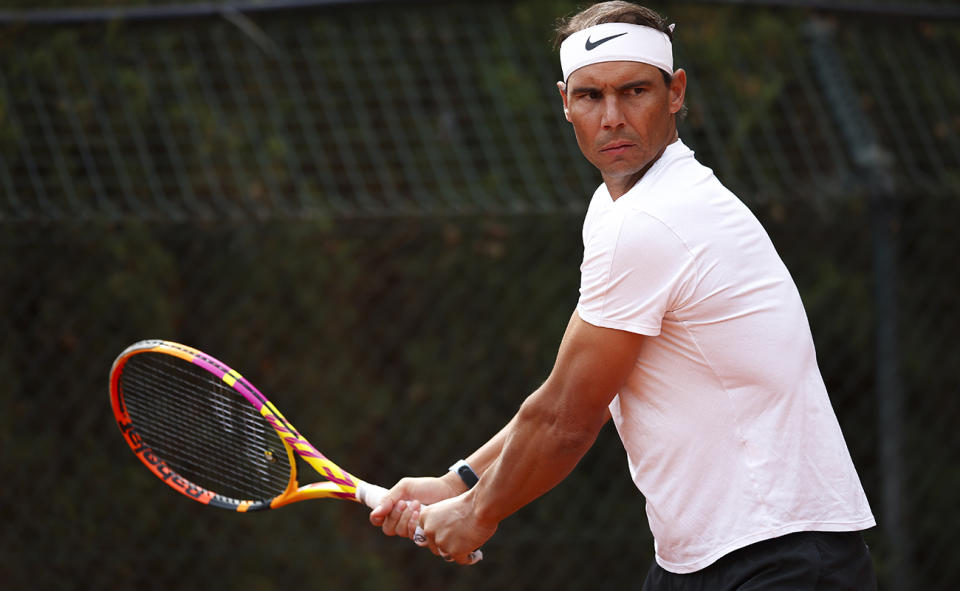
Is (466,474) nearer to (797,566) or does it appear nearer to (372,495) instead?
(372,495)

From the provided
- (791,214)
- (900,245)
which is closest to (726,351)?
(791,214)

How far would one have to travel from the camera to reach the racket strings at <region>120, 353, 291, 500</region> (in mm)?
2854

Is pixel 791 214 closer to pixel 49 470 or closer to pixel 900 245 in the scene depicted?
pixel 900 245

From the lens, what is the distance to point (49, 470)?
3.83 meters

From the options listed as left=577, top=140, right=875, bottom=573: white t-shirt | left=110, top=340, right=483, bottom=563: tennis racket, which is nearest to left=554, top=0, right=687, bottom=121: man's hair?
left=577, top=140, right=875, bottom=573: white t-shirt

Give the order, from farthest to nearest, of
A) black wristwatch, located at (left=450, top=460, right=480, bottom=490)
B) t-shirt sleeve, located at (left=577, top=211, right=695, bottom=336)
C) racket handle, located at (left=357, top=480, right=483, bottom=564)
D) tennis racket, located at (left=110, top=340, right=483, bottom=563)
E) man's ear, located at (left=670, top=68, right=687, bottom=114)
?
tennis racket, located at (left=110, top=340, right=483, bottom=563) → black wristwatch, located at (left=450, top=460, right=480, bottom=490) → racket handle, located at (left=357, top=480, right=483, bottom=564) → man's ear, located at (left=670, top=68, right=687, bottom=114) → t-shirt sleeve, located at (left=577, top=211, right=695, bottom=336)

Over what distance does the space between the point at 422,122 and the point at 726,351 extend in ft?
8.10

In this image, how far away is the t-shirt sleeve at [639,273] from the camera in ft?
6.61

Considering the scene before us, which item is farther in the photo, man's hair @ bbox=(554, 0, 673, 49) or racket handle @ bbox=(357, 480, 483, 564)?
racket handle @ bbox=(357, 480, 483, 564)

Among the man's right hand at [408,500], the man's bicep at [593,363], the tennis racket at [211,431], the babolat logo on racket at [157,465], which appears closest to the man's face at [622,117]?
the man's bicep at [593,363]

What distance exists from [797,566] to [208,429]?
1.55 metres

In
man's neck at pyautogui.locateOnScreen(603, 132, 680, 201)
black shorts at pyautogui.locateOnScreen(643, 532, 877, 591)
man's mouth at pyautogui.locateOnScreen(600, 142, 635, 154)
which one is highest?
man's mouth at pyautogui.locateOnScreen(600, 142, 635, 154)

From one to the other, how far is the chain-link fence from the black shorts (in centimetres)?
188

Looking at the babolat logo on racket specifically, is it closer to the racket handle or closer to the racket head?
the racket head
